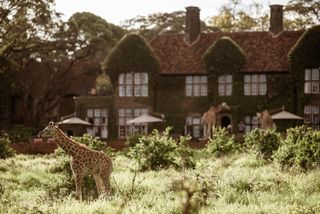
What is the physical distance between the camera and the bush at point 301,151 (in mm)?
15453

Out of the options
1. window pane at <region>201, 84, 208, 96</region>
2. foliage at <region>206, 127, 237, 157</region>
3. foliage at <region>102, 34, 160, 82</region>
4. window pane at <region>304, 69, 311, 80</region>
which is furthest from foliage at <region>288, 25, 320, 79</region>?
foliage at <region>206, 127, 237, 157</region>

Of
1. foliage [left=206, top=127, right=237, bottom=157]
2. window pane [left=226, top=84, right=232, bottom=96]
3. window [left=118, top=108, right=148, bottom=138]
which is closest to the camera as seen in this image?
foliage [left=206, top=127, right=237, bottom=157]

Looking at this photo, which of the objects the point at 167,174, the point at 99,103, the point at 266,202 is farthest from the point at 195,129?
the point at 266,202

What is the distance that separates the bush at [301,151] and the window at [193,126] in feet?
66.1

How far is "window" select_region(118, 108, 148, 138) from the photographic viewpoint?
38.2 metres

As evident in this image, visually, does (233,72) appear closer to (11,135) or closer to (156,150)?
(11,135)

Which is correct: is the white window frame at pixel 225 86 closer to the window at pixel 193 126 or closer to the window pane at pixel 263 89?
the window pane at pixel 263 89

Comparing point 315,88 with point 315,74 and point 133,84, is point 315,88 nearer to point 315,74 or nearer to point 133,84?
point 315,74

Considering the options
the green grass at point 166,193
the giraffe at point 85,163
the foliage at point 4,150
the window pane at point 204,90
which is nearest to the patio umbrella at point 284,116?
the window pane at point 204,90

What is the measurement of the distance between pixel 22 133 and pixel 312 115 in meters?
20.5

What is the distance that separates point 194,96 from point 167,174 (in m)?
22.7

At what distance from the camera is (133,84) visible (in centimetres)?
3866

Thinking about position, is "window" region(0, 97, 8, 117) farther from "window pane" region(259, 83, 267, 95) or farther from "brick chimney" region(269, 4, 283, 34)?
"brick chimney" region(269, 4, 283, 34)

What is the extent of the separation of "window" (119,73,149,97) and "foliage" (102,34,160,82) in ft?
1.37
